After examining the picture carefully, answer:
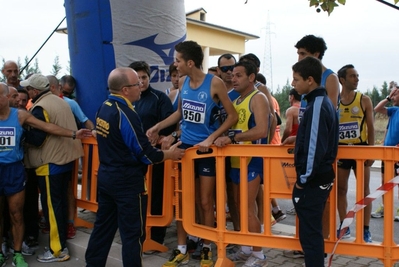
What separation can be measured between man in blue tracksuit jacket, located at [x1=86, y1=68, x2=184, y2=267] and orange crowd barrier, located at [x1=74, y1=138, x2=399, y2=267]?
1.82 feet

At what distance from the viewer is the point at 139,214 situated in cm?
439

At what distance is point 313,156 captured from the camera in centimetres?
379

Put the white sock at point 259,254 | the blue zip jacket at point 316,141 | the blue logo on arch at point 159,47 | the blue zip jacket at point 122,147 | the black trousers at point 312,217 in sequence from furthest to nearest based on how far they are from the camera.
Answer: the blue logo on arch at point 159,47 → the white sock at point 259,254 → the blue zip jacket at point 122,147 → the black trousers at point 312,217 → the blue zip jacket at point 316,141

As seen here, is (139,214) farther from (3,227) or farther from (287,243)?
(3,227)

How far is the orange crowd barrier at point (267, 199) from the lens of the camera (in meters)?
4.02

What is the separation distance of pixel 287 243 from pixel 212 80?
65.9 inches

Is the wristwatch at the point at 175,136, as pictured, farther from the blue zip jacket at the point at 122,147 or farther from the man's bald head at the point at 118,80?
the man's bald head at the point at 118,80

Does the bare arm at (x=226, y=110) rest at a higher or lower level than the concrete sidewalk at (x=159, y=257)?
higher

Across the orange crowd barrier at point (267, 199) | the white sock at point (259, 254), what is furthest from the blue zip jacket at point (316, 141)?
the white sock at point (259, 254)

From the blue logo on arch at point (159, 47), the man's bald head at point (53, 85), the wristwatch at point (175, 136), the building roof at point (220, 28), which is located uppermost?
the building roof at point (220, 28)

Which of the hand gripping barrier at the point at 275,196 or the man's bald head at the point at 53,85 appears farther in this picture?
the man's bald head at the point at 53,85

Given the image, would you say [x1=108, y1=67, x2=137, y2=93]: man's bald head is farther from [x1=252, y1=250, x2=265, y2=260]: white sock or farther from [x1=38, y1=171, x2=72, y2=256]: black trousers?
[x1=252, y1=250, x2=265, y2=260]: white sock

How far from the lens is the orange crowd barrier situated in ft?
13.2

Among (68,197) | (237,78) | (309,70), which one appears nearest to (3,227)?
(68,197)
